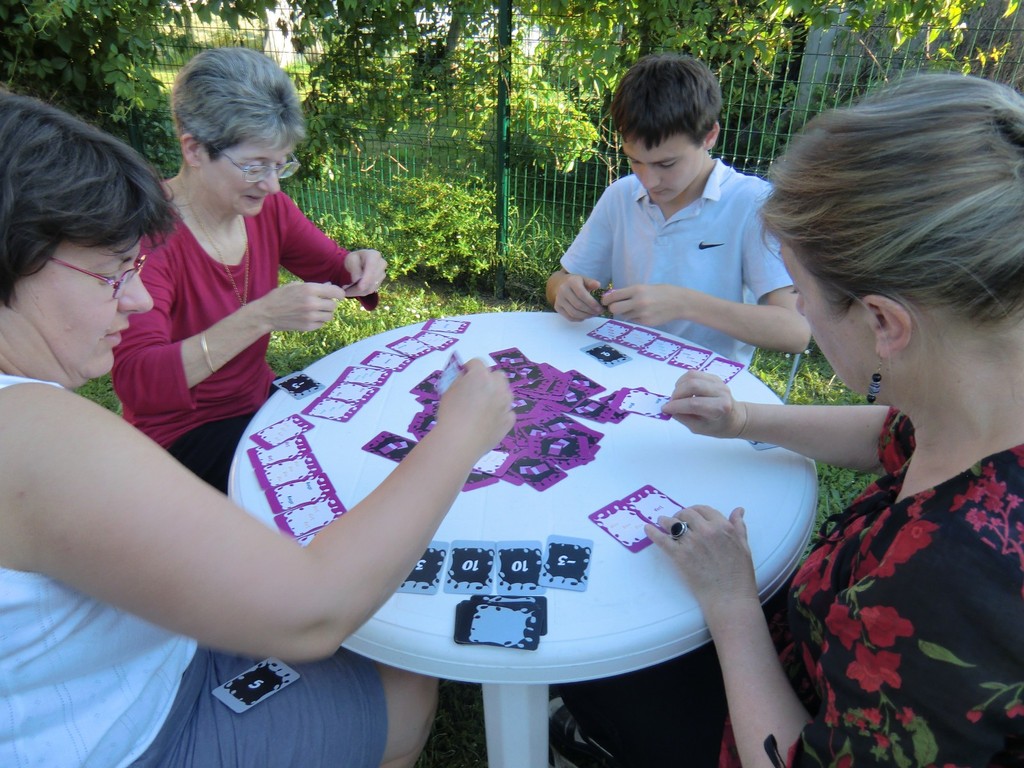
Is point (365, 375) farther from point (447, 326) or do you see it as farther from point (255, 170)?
point (255, 170)

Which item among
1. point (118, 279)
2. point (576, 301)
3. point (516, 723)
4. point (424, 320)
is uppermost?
point (118, 279)

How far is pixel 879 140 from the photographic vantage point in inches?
38.5

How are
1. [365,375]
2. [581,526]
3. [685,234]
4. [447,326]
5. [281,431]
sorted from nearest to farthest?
[581,526] → [281,431] → [365,375] → [447,326] → [685,234]

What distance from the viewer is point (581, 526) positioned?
1421 mm

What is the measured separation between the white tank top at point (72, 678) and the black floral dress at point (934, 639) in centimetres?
108

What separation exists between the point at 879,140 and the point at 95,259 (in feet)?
4.02

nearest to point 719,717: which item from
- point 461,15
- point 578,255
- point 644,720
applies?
point 644,720

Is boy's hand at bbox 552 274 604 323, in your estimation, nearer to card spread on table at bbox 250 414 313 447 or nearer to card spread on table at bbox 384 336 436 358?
card spread on table at bbox 384 336 436 358

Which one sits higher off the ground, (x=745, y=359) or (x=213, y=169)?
(x=213, y=169)

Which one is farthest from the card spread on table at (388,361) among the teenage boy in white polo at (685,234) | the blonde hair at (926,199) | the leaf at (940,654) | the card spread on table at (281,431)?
the leaf at (940,654)

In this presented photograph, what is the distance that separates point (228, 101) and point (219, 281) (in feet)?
1.90

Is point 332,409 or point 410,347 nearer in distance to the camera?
point 332,409

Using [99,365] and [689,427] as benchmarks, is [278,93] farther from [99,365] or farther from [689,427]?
[689,427]

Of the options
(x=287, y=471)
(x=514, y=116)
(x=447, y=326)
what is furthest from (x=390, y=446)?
(x=514, y=116)
